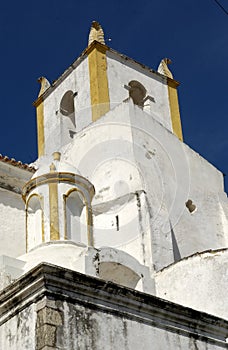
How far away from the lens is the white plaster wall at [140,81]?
18.7m

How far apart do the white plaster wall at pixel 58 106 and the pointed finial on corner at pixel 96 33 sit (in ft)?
2.15

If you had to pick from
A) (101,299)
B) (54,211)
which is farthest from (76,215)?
(101,299)

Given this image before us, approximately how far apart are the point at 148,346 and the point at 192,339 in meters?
0.63

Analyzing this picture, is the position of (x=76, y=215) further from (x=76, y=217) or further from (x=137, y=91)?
(x=137, y=91)

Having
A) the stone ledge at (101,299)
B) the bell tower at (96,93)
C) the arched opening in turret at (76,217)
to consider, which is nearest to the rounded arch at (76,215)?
the arched opening in turret at (76,217)

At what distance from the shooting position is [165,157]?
15.9m

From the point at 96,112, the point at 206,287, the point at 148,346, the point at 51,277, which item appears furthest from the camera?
the point at 96,112

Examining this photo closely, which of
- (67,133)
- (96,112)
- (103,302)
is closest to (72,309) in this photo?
(103,302)

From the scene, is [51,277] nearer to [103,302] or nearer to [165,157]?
[103,302]

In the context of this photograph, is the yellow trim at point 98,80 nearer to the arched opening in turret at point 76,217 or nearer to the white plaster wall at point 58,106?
the white plaster wall at point 58,106

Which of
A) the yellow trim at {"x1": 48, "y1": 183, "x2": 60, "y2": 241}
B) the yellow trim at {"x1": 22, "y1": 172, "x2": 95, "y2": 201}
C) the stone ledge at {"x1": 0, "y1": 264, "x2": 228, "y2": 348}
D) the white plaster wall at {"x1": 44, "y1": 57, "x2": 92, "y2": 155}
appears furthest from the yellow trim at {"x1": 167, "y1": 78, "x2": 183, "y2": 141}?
the stone ledge at {"x1": 0, "y1": 264, "x2": 228, "y2": 348}

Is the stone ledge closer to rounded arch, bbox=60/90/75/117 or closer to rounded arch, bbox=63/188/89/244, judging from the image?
rounded arch, bbox=63/188/89/244

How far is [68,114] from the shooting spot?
65.4 feet

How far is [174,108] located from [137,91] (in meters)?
1.22
